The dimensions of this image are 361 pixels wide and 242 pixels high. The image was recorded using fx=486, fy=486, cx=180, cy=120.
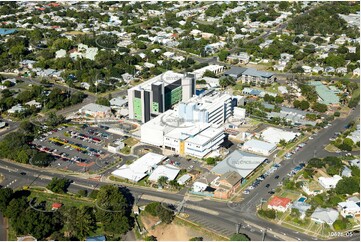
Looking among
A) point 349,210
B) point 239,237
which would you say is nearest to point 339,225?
point 349,210

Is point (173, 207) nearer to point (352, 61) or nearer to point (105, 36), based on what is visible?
point (352, 61)

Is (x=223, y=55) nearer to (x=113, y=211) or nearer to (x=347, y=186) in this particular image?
(x=347, y=186)

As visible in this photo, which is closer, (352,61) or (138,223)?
(138,223)

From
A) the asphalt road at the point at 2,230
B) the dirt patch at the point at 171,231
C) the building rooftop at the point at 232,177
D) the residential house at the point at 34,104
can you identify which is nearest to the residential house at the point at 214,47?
Answer: the residential house at the point at 34,104

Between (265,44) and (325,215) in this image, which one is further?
(265,44)

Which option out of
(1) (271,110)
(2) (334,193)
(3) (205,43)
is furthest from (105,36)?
(2) (334,193)
